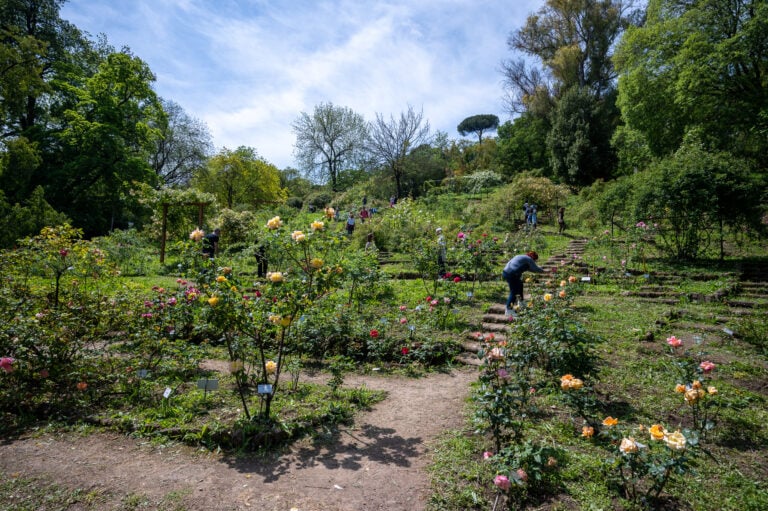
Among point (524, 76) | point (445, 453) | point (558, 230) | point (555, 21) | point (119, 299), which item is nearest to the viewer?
point (445, 453)

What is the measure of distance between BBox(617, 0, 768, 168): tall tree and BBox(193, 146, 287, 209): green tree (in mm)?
22751

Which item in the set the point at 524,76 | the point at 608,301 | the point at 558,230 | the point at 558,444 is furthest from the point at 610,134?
the point at 558,444

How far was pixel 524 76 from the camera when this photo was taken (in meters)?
31.3

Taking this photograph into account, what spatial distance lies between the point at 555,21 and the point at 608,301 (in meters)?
29.6

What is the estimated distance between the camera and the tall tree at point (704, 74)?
12.3 metres

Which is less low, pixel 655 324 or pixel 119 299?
pixel 119 299

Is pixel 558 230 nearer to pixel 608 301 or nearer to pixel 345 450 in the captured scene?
pixel 608 301

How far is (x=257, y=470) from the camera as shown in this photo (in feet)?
9.61

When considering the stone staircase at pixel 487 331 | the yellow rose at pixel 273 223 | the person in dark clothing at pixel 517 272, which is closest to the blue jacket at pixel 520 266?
the person in dark clothing at pixel 517 272

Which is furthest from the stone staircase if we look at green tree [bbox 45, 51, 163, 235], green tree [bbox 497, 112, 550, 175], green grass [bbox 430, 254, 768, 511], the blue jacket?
Result: green tree [bbox 497, 112, 550, 175]

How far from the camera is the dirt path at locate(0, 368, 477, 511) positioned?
2592mm

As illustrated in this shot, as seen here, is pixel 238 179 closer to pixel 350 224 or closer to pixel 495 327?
pixel 350 224

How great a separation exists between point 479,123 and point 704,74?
45.5m

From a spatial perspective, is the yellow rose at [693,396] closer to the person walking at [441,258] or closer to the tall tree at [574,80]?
the person walking at [441,258]
